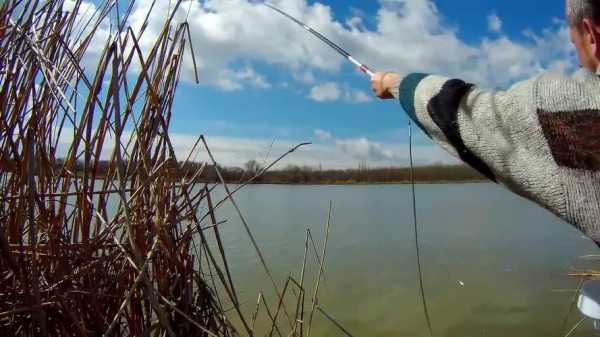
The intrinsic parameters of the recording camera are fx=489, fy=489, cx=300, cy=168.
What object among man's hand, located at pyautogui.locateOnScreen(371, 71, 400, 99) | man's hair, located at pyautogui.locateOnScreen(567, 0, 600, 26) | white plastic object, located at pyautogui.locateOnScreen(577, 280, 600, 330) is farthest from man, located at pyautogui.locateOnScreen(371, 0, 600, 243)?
white plastic object, located at pyautogui.locateOnScreen(577, 280, 600, 330)

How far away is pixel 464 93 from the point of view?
72 cm

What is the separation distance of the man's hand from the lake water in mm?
2041

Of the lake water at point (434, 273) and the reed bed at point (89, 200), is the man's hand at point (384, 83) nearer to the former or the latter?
the reed bed at point (89, 200)

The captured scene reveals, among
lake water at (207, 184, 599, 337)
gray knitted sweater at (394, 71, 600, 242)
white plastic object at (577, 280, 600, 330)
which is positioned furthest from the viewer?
lake water at (207, 184, 599, 337)

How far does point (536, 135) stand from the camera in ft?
2.12

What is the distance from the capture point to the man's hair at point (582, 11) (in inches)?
25.4

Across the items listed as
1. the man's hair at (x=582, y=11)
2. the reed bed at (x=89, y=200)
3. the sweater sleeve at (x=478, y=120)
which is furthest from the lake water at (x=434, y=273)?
the man's hair at (x=582, y=11)

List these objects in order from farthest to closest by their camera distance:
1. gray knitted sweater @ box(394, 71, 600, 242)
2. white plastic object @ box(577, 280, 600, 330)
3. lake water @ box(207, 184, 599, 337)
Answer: lake water @ box(207, 184, 599, 337) < white plastic object @ box(577, 280, 600, 330) < gray knitted sweater @ box(394, 71, 600, 242)

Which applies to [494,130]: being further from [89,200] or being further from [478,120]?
[89,200]

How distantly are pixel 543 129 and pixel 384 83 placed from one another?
0.30 metres

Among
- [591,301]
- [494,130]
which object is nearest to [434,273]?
[591,301]

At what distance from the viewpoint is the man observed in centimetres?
62

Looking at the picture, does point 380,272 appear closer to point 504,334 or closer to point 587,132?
point 504,334

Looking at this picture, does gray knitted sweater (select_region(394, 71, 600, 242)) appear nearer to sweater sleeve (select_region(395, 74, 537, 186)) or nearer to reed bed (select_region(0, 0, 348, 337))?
sweater sleeve (select_region(395, 74, 537, 186))
